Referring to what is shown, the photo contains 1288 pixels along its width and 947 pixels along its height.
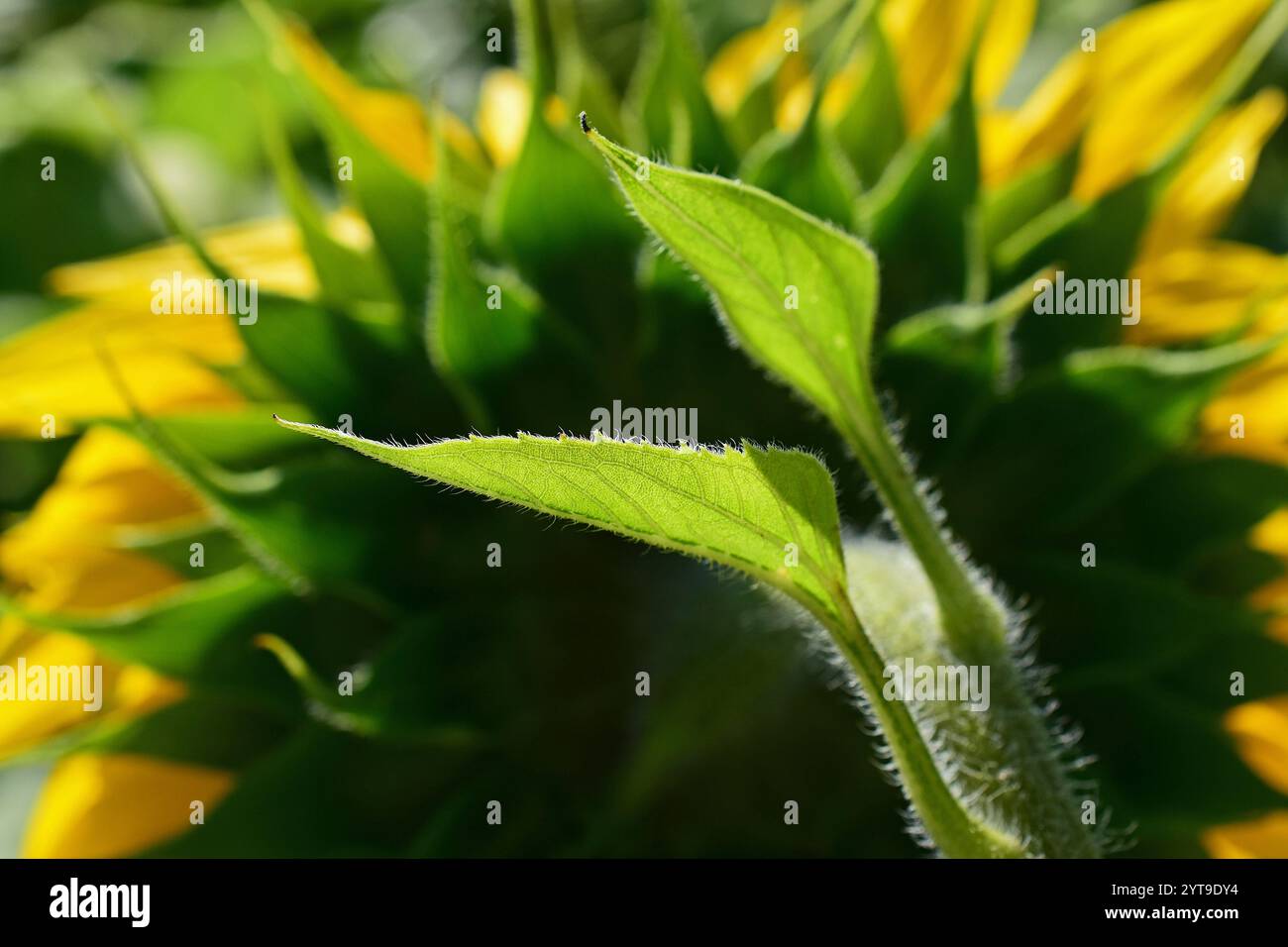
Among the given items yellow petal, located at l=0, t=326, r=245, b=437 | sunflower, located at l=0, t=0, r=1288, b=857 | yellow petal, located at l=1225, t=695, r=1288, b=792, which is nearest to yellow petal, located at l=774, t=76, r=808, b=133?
sunflower, located at l=0, t=0, r=1288, b=857

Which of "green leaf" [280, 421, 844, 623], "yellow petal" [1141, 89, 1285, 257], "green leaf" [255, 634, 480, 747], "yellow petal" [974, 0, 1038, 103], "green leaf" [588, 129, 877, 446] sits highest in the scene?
"yellow petal" [974, 0, 1038, 103]

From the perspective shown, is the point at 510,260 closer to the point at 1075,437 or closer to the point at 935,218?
the point at 935,218

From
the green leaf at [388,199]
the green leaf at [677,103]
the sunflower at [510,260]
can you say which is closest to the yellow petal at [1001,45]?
the sunflower at [510,260]

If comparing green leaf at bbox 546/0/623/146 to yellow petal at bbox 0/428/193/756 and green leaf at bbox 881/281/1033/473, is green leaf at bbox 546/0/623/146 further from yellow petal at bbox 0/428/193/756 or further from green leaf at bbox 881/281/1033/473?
yellow petal at bbox 0/428/193/756

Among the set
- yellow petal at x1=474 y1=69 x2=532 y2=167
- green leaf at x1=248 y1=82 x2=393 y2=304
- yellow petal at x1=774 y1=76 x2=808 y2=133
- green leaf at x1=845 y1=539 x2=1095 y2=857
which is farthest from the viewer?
yellow petal at x1=474 y1=69 x2=532 y2=167

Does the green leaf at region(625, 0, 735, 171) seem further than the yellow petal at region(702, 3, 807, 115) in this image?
No

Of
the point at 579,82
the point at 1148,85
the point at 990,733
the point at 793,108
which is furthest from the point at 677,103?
the point at 990,733
